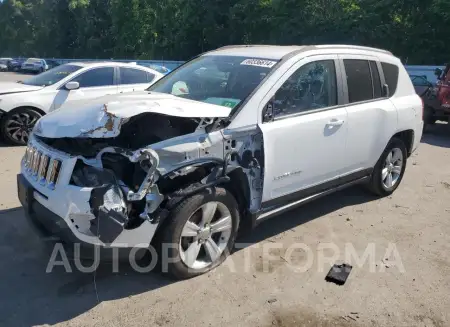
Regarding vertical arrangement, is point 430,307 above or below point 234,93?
below

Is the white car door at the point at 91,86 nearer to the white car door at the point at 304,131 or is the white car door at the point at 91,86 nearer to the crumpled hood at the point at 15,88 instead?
the crumpled hood at the point at 15,88

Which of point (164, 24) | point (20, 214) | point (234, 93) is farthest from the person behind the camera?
point (164, 24)

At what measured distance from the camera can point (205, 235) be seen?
3.60 m

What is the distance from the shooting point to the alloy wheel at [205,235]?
3.51m

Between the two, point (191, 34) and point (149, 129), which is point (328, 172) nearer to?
point (149, 129)

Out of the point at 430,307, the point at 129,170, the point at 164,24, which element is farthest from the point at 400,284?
the point at 164,24

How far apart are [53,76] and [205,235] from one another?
6.31m

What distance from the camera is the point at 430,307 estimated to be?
3393 millimetres

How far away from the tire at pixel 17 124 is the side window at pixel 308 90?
5650 millimetres

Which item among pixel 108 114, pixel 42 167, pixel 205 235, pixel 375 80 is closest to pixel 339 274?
pixel 205 235

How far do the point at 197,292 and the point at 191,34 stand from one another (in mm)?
37316

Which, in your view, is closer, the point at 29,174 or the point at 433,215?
the point at 29,174

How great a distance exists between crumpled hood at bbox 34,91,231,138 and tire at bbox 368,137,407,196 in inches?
102

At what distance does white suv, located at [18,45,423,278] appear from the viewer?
314cm
